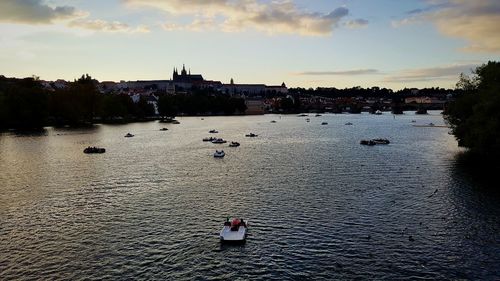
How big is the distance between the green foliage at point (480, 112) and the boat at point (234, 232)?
53980 millimetres

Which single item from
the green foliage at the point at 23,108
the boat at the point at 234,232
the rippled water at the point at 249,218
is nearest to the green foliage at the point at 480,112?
the rippled water at the point at 249,218

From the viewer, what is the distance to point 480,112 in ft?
281

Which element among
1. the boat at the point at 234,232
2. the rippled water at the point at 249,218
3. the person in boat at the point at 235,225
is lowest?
the rippled water at the point at 249,218

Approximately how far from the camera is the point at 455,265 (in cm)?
3891

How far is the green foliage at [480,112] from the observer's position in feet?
262

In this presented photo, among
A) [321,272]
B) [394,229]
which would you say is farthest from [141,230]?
[394,229]

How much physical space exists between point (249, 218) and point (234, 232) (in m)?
8.17

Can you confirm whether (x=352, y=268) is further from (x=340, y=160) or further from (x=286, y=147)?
(x=286, y=147)

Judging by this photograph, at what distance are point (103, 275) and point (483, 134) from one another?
69988mm

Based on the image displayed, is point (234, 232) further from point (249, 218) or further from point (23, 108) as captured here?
point (23, 108)

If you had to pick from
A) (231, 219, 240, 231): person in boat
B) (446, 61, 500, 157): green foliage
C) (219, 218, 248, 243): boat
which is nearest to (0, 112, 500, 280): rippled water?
(219, 218, 248, 243): boat

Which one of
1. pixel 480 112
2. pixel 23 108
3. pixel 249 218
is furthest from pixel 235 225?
pixel 23 108

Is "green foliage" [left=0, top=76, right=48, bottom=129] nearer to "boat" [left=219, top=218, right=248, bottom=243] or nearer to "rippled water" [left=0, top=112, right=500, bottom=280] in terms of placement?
"rippled water" [left=0, top=112, right=500, bottom=280]

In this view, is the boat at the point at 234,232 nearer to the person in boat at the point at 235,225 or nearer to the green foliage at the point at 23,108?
the person in boat at the point at 235,225
